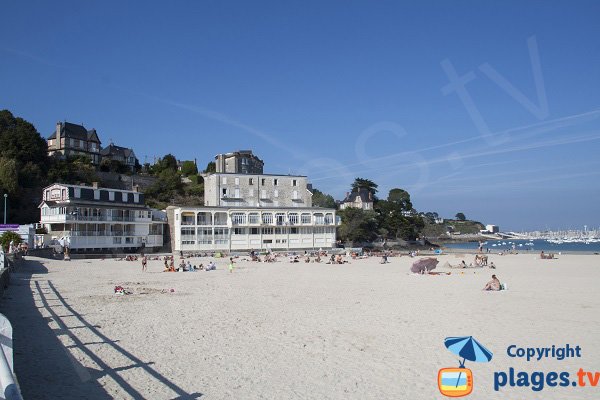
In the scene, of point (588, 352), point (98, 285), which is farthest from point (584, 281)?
point (98, 285)

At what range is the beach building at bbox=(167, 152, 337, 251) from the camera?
54344 millimetres

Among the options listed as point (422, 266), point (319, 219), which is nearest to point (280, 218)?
point (319, 219)

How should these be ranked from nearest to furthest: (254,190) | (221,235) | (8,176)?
(8,176) → (221,235) → (254,190)

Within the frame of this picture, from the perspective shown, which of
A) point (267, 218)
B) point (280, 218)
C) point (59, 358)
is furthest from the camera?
point (280, 218)

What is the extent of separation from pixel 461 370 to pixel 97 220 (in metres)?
46.0

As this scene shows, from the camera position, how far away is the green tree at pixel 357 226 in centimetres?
7200

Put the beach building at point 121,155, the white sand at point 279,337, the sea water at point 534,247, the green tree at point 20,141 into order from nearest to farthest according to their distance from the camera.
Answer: the white sand at point 279,337, the green tree at point 20,141, the sea water at point 534,247, the beach building at point 121,155

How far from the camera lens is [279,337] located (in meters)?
11.8

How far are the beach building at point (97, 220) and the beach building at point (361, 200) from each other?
52498mm

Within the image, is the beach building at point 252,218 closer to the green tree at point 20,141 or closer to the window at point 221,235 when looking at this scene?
the window at point 221,235

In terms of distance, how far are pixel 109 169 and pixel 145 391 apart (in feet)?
237

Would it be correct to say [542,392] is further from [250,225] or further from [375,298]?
[250,225]

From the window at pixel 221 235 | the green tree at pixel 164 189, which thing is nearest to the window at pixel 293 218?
the window at pixel 221 235

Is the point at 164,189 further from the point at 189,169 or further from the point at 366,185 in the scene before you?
the point at 366,185
